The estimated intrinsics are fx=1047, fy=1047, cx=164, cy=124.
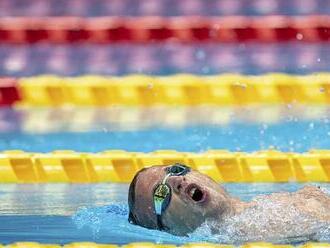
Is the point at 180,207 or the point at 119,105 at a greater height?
the point at 180,207

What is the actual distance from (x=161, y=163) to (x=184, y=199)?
147 centimetres

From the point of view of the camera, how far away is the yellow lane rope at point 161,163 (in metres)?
4.74

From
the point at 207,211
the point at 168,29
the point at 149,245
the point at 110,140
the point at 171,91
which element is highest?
the point at 207,211

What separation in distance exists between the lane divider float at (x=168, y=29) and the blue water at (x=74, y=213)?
9.16 feet

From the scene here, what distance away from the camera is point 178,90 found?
6.20 metres

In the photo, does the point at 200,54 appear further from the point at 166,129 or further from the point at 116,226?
the point at 116,226

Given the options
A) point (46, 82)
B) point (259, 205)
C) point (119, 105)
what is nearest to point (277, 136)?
point (119, 105)

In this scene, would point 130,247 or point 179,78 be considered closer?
point 130,247

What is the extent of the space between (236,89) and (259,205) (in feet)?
8.89

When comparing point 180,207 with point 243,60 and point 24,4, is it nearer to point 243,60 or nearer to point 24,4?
point 243,60

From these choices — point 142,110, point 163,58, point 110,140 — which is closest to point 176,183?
point 110,140

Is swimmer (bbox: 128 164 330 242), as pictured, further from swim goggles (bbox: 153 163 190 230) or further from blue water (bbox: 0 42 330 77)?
blue water (bbox: 0 42 330 77)

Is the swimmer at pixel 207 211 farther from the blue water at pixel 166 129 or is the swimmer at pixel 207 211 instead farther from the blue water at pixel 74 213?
the blue water at pixel 166 129

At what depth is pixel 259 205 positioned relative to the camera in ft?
11.5
